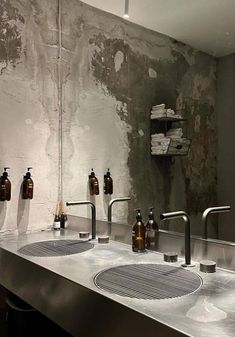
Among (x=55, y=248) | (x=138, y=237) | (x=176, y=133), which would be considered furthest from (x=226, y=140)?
(x=55, y=248)

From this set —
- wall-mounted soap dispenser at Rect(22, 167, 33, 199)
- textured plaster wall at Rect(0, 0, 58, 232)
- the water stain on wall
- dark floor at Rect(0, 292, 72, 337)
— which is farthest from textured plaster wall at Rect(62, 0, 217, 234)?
dark floor at Rect(0, 292, 72, 337)

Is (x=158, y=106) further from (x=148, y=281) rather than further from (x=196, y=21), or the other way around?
(x=148, y=281)

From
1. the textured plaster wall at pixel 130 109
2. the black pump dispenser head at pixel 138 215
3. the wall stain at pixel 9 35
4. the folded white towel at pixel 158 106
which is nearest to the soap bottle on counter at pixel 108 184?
the textured plaster wall at pixel 130 109

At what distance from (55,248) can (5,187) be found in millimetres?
558

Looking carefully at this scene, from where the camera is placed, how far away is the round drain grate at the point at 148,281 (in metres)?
1.21

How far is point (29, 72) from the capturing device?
2344mm

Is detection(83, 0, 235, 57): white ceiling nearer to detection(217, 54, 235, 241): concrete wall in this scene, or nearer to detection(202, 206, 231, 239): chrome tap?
detection(217, 54, 235, 241): concrete wall

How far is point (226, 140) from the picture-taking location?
160 cm

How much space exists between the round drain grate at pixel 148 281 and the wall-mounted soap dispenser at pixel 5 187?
3.36ft

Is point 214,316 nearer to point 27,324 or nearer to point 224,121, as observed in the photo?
point 224,121

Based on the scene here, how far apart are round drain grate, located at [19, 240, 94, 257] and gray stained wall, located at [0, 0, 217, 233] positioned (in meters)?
0.33

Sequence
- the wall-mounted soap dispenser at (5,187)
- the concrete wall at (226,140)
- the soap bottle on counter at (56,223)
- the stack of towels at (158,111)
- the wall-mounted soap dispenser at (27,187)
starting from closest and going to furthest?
the concrete wall at (226,140) → the stack of towels at (158,111) → the wall-mounted soap dispenser at (5,187) → the wall-mounted soap dispenser at (27,187) → the soap bottle on counter at (56,223)

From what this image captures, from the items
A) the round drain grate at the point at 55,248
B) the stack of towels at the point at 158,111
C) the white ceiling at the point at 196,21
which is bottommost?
the round drain grate at the point at 55,248

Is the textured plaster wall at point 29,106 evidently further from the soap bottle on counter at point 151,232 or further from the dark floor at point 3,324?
the soap bottle on counter at point 151,232
